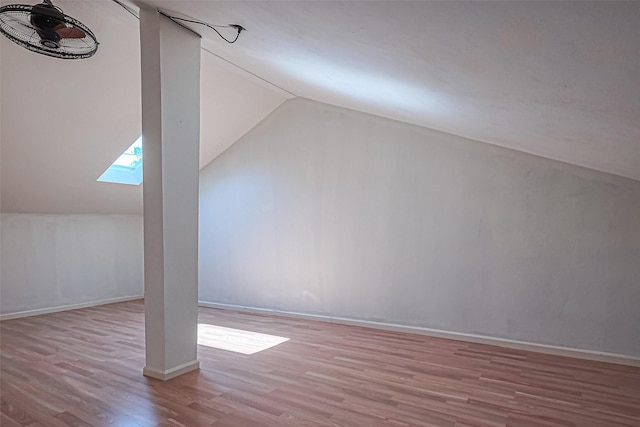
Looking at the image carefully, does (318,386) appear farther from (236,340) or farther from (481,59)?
(481,59)

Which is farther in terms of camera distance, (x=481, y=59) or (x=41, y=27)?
(x=41, y=27)

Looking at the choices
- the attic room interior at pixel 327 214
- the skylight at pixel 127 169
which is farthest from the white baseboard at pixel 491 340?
the skylight at pixel 127 169

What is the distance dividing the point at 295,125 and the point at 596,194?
3087 mm

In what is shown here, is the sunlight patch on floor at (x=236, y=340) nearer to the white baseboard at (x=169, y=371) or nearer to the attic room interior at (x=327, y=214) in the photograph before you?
the attic room interior at (x=327, y=214)

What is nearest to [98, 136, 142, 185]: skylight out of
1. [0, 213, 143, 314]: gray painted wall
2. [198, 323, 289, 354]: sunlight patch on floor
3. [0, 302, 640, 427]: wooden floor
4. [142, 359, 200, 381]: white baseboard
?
[0, 213, 143, 314]: gray painted wall

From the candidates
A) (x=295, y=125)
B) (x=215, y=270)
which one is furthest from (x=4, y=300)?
(x=295, y=125)

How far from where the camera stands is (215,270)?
213 inches

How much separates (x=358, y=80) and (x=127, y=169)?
367 cm

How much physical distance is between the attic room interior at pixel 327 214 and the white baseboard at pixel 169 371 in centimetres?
3

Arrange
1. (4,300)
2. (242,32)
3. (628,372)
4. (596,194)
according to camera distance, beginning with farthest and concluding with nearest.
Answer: (4,300), (596,194), (628,372), (242,32)

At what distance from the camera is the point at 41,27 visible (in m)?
2.11

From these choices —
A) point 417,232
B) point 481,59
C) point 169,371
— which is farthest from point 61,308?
point 481,59

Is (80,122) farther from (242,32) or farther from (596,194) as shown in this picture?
(596,194)

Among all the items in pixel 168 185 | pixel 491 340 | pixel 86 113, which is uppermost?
pixel 86 113
